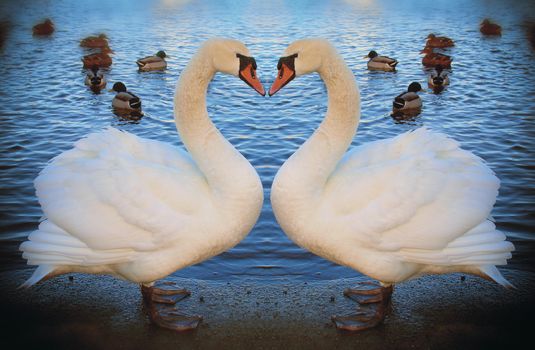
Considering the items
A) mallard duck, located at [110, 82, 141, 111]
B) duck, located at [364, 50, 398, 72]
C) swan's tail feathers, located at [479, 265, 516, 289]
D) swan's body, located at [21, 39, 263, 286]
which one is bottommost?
mallard duck, located at [110, 82, 141, 111]

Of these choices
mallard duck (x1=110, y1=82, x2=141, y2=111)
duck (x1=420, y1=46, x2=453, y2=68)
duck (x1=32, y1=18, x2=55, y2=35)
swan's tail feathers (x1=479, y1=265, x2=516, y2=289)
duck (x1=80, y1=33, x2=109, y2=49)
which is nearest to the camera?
swan's tail feathers (x1=479, y1=265, x2=516, y2=289)

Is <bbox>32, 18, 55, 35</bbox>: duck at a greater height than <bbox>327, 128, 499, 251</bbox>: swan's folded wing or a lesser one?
lesser

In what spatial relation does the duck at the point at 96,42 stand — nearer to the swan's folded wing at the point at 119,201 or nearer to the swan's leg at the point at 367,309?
the swan's folded wing at the point at 119,201

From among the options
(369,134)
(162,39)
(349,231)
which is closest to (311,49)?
(349,231)

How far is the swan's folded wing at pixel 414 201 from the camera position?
15.9 feet

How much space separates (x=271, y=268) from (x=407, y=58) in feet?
62.1

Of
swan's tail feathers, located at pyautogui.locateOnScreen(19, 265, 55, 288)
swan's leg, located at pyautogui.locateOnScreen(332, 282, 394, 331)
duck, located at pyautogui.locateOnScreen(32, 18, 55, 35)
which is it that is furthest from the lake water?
swan's tail feathers, located at pyautogui.locateOnScreen(19, 265, 55, 288)

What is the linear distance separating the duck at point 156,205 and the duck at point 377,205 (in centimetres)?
39

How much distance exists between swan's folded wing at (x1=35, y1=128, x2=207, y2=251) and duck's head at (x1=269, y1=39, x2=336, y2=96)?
1.13 metres

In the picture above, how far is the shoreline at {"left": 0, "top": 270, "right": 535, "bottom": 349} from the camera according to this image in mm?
4871

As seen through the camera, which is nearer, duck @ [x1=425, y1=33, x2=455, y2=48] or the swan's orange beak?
the swan's orange beak

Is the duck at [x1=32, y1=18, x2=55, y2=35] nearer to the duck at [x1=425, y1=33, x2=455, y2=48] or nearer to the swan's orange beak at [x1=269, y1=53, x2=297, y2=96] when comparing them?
the duck at [x1=425, y1=33, x2=455, y2=48]

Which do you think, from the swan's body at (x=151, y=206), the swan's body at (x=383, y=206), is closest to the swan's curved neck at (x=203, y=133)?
the swan's body at (x=151, y=206)

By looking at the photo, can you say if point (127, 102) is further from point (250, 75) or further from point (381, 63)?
point (250, 75)
